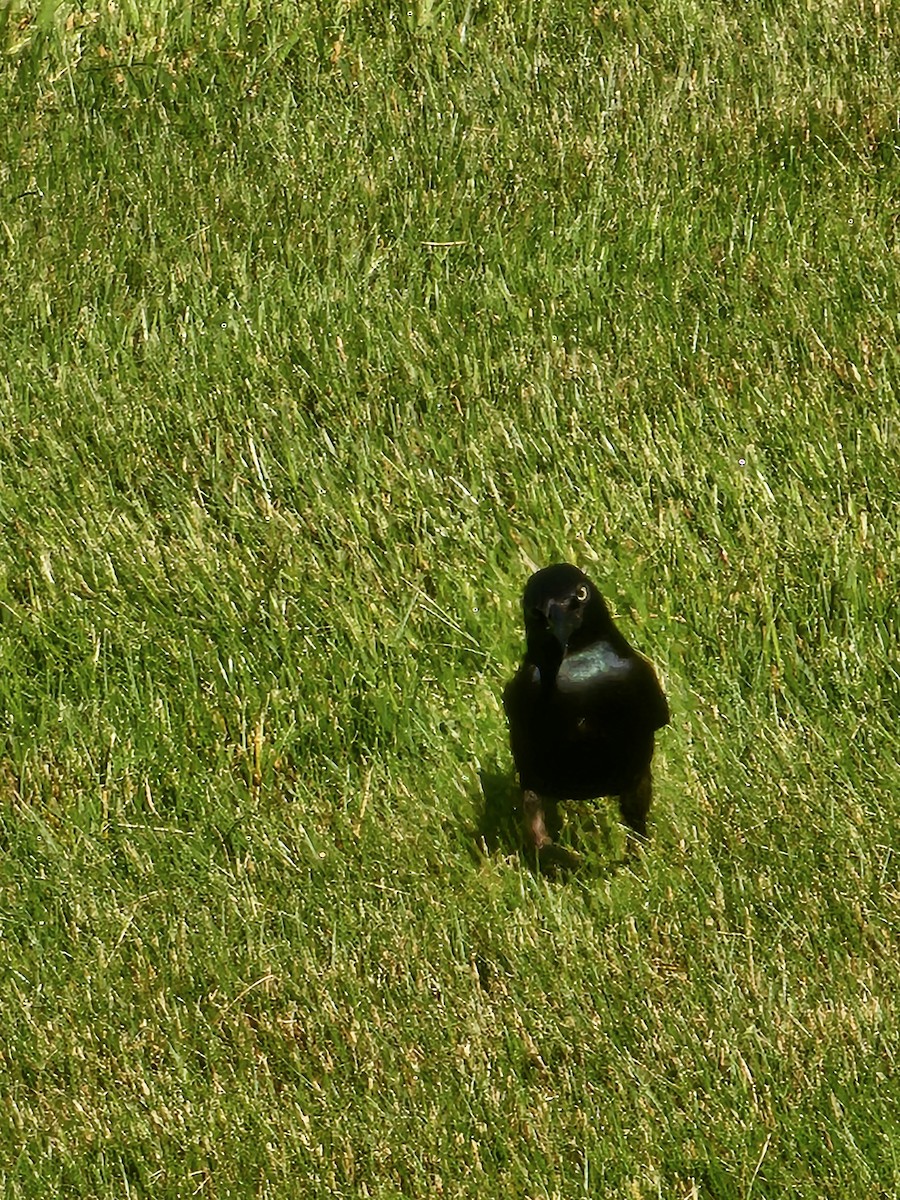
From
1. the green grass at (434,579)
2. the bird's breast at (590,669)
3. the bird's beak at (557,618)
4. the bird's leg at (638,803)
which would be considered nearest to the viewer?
the green grass at (434,579)

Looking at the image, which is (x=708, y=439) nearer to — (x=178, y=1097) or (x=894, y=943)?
(x=894, y=943)

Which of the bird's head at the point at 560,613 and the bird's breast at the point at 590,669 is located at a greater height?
the bird's head at the point at 560,613

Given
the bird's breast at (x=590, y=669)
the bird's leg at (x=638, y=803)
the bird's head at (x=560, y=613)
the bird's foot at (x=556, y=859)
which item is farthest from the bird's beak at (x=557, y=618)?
the bird's foot at (x=556, y=859)

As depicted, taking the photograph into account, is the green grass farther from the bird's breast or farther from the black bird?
the bird's breast

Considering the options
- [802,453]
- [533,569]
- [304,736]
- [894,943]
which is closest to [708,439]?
[802,453]

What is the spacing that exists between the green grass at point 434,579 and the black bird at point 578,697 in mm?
290

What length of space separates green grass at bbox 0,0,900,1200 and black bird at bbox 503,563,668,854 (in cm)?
29

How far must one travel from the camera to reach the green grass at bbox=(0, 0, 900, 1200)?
4215mm

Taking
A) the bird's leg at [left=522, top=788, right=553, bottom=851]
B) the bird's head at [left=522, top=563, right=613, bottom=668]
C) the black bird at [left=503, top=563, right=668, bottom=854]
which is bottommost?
the bird's leg at [left=522, top=788, right=553, bottom=851]

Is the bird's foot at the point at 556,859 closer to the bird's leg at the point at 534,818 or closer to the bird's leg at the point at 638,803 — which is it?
the bird's leg at the point at 534,818

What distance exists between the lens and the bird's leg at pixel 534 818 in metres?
4.72

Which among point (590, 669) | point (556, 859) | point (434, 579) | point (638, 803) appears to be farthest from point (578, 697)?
point (434, 579)

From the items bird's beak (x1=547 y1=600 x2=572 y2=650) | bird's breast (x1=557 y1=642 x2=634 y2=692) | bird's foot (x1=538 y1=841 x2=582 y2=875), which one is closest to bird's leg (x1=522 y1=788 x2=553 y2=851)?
bird's foot (x1=538 y1=841 x2=582 y2=875)

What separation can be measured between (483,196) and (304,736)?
2.55 meters
